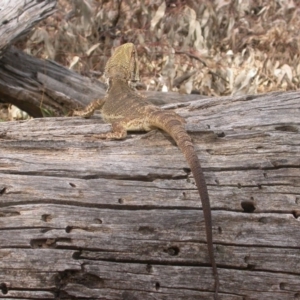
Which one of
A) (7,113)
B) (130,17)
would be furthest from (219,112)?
(130,17)

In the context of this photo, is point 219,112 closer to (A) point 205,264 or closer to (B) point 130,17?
(A) point 205,264

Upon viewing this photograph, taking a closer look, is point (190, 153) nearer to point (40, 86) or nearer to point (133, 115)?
point (133, 115)

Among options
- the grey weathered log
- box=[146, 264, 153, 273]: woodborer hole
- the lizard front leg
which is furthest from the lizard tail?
the grey weathered log

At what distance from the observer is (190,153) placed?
3324 mm

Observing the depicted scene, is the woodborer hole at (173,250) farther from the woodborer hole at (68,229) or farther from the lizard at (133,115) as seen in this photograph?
the woodborer hole at (68,229)

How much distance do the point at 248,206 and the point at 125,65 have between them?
93.3 inches

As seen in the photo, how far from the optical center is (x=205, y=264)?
3.11m

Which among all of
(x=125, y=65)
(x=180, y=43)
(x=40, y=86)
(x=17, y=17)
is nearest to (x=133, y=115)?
(x=125, y=65)

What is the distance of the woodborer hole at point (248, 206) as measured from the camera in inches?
130

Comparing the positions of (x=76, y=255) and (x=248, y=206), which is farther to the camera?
(x=248, y=206)

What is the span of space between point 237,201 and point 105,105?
182cm

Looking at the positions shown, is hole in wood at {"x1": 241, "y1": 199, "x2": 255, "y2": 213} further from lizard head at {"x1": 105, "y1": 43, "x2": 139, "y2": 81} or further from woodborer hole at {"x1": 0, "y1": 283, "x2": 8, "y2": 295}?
lizard head at {"x1": 105, "y1": 43, "x2": 139, "y2": 81}

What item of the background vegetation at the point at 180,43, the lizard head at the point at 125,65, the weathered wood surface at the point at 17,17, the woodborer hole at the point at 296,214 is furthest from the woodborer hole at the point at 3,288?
the background vegetation at the point at 180,43

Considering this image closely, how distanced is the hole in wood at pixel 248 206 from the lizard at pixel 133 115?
0.35 meters
